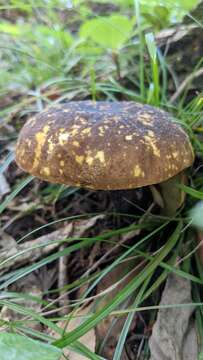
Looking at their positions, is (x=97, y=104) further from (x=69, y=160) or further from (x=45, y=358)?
(x=45, y=358)

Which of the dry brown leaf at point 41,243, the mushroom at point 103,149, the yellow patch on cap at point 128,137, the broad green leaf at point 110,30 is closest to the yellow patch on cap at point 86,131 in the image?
the mushroom at point 103,149

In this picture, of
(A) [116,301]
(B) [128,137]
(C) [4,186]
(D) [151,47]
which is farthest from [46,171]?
(C) [4,186]

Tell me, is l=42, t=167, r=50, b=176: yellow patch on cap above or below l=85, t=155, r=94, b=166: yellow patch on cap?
below

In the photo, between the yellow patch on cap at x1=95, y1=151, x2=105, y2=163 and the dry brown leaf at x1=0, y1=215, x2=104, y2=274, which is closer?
the yellow patch on cap at x1=95, y1=151, x2=105, y2=163

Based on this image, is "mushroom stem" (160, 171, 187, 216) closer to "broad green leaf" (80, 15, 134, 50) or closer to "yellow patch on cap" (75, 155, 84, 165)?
"yellow patch on cap" (75, 155, 84, 165)

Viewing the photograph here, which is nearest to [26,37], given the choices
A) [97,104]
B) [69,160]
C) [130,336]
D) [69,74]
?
[69,74]

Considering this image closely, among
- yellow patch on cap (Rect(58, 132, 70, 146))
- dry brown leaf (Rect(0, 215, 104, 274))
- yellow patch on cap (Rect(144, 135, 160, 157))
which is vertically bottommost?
dry brown leaf (Rect(0, 215, 104, 274))

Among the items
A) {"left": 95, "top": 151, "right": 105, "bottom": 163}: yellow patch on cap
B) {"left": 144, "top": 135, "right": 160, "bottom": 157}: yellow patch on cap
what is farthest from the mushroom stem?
{"left": 95, "top": 151, "right": 105, "bottom": 163}: yellow patch on cap

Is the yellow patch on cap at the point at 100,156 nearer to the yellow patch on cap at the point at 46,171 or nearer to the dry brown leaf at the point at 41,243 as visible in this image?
the yellow patch on cap at the point at 46,171
